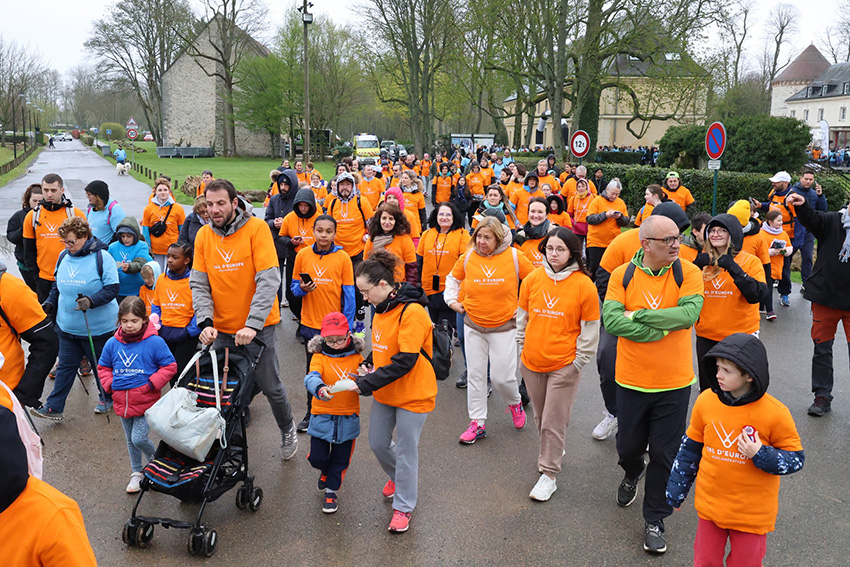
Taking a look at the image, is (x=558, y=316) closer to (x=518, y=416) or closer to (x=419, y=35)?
(x=518, y=416)

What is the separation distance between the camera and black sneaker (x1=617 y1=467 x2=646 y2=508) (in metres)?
4.80

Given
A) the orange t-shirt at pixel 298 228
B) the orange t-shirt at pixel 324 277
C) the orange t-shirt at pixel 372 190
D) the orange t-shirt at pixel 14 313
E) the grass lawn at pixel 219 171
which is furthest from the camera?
the grass lawn at pixel 219 171

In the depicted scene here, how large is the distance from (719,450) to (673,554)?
1228 millimetres

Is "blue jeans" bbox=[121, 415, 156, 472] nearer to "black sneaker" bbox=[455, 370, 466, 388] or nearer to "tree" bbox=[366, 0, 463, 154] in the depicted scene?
"black sneaker" bbox=[455, 370, 466, 388]

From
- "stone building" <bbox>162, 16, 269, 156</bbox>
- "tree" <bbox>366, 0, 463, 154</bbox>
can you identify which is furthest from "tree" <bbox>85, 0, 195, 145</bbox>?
"tree" <bbox>366, 0, 463, 154</bbox>

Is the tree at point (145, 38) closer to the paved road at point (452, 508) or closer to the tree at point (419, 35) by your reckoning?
the tree at point (419, 35)

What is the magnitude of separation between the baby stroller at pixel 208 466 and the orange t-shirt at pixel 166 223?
4.48 meters

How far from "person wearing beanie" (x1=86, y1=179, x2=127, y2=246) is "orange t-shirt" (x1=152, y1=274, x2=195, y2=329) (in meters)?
2.07

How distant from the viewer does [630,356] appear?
4320 millimetres

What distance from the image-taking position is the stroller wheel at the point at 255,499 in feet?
15.4

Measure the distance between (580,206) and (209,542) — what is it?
359 inches

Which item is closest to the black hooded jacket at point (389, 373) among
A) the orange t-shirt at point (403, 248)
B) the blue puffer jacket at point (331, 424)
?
the blue puffer jacket at point (331, 424)

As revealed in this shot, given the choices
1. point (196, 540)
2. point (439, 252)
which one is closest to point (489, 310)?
point (439, 252)

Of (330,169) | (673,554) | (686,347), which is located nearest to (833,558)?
(673,554)
